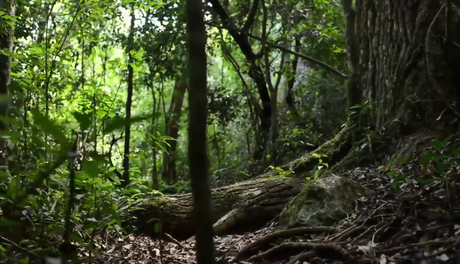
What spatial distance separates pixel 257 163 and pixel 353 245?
6.63 meters

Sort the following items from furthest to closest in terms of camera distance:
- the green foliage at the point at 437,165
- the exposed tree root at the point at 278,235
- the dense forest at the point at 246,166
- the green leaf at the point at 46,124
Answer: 1. the exposed tree root at the point at 278,235
2. the green foliage at the point at 437,165
3. the dense forest at the point at 246,166
4. the green leaf at the point at 46,124

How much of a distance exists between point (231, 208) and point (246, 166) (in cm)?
448

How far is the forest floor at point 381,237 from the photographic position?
257cm

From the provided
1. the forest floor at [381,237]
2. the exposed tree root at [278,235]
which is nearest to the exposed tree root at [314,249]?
the forest floor at [381,237]

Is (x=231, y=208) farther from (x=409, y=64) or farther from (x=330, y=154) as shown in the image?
(x=409, y=64)

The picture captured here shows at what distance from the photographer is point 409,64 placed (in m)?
4.88

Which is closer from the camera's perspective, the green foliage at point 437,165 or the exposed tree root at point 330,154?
the green foliage at point 437,165

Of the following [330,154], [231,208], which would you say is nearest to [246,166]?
[330,154]

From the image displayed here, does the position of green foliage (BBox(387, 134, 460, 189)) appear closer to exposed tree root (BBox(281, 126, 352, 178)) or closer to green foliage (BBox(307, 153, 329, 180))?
Answer: green foliage (BBox(307, 153, 329, 180))

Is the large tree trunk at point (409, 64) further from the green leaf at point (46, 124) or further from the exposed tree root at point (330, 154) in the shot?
→ the green leaf at point (46, 124)

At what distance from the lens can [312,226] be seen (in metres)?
3.56

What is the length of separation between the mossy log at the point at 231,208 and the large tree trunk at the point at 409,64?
4.25 feet

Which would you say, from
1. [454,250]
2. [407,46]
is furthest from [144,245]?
[407,46]

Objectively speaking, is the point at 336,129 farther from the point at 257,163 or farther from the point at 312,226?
the point at 312,226
